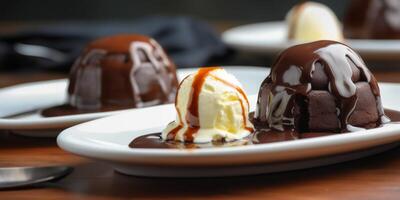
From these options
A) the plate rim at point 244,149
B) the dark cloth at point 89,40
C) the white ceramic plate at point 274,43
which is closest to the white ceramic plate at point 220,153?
the plate rim at point 244,149

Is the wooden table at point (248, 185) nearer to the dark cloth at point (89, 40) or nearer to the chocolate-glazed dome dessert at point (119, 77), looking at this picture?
the chocolate-glazed dome dessert at point (119, 77)

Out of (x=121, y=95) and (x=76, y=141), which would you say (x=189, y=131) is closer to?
(x=76, y=141)

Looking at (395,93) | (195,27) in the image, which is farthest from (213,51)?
(395,93)

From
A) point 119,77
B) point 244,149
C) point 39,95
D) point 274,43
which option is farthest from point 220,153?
point 274,43

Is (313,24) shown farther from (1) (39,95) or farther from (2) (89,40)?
(1) (39,95)

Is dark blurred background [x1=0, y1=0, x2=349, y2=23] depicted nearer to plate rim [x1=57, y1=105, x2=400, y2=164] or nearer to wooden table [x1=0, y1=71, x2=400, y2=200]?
wooden table [x1=0, y1=71, x2=400, y2=200]
